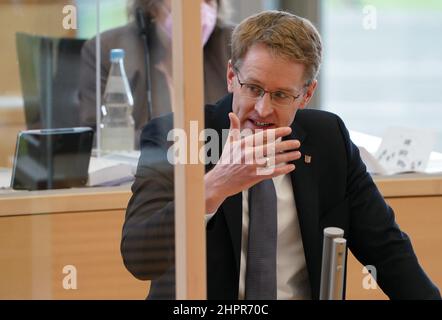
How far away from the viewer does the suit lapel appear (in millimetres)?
1301

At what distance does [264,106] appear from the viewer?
4.13 ft

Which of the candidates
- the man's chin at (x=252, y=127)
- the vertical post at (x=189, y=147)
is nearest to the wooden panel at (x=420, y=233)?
the man's chin at (x=252, y=127)

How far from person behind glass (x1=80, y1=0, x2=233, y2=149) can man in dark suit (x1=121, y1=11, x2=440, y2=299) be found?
0.43ft

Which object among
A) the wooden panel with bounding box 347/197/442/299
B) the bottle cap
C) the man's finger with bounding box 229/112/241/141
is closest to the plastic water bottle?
the bottle cap

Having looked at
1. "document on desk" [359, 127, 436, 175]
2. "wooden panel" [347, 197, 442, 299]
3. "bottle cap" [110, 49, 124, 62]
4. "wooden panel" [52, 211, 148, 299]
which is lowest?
"wooden panel" [347, 197, 442, 299]

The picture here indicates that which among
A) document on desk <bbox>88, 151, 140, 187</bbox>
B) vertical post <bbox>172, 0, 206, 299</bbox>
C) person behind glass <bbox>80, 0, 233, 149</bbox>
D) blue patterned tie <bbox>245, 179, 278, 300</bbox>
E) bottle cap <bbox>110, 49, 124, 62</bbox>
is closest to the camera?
vertical post <bbox>172, 0, 206, 299</bbox>

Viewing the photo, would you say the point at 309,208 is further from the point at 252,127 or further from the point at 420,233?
the point at 420,233

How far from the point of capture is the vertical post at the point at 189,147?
638mm

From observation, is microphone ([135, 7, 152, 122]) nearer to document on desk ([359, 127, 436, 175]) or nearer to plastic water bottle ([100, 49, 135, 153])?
plastic water bottle ([100, 49, 135, 153])

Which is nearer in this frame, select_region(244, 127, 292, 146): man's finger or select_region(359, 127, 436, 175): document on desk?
select_region(244, 127, 292, 146): man's finger

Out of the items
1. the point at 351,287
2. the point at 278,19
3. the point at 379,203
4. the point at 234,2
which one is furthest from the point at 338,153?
the point at 234,2

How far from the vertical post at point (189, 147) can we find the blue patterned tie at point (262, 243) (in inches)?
22.6

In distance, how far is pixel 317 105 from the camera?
3.77 meters
